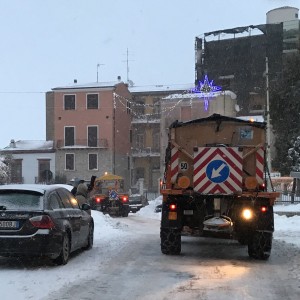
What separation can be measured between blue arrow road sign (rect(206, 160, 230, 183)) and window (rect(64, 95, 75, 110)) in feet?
156

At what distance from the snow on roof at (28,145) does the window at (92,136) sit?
14.1 ft

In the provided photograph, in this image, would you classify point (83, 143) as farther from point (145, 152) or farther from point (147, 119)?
point (147, 119)

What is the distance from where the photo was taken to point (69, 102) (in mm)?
57344

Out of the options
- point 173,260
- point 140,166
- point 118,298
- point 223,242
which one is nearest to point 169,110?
point 140,166

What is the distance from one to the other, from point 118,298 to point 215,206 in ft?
13.4

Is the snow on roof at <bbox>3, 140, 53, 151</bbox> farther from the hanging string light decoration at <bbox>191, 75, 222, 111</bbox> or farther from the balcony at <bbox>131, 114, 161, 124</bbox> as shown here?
the hanging string light decoration at <bbox>191, 75, 222, 111</bbox>

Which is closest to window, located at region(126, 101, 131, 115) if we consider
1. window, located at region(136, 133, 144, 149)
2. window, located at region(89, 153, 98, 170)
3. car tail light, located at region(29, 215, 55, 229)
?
window, located at region(136, 133, 144, 149)

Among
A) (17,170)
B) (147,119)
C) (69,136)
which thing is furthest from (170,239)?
(17,170)

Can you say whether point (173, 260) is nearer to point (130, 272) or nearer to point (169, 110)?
point (130, 272)

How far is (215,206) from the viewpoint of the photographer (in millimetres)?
10773

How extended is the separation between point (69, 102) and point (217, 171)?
47.8 metres

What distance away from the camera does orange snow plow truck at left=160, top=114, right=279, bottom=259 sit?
10.7 meters

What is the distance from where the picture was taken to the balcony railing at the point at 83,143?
56.6 metres

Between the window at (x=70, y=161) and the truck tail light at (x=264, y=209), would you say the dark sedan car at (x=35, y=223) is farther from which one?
the window at (x=70, y=161)
